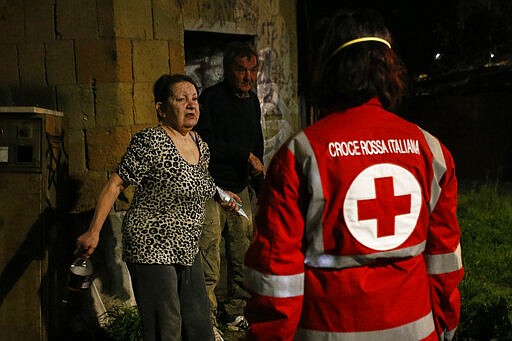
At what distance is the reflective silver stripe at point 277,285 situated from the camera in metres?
1.93

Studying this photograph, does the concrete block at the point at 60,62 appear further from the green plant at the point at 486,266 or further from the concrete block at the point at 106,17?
the green plant at the point at 486,266

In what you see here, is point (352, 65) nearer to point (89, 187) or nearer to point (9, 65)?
point (89, 187)

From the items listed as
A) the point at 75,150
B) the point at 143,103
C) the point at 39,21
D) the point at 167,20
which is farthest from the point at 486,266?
the point at 39,21

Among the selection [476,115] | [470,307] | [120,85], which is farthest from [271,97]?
[476,115]

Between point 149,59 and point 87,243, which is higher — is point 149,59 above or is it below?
above

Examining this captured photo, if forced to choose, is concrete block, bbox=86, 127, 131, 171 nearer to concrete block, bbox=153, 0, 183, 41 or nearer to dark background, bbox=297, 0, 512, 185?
concrete block, bbox=153, 0, 183, 41

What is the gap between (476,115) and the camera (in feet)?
52.5

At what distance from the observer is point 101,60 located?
4.79 metres

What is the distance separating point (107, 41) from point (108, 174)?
103cm

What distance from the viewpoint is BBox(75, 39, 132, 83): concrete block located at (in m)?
4.78

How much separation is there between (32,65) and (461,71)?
1200 centimetres

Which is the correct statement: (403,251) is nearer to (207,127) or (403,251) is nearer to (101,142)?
(207,127)

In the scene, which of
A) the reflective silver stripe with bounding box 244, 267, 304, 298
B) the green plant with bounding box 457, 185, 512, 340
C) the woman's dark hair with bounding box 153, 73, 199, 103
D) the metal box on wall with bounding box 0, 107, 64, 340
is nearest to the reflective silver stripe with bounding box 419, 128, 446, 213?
the reflective silver stripe with bounding box 244, 267, 304, 298

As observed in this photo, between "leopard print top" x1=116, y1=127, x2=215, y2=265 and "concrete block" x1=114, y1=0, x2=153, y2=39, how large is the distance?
1.64 metres
